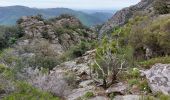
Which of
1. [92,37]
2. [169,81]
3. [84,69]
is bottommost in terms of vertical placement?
[92,37]

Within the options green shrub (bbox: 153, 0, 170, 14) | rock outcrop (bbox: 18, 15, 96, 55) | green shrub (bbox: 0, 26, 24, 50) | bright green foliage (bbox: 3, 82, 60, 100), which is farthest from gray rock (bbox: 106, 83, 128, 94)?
green shrub (bbox: 0, 26, 24, 50)

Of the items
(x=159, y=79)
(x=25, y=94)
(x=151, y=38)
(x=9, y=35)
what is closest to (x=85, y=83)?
(x=159, y=79)

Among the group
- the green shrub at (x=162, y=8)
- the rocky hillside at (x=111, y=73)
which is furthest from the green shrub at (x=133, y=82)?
the green shrub at (x=162, y=8)

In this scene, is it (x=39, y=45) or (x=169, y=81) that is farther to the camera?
(x=39, y=45)

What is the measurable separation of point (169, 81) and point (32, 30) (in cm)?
3826

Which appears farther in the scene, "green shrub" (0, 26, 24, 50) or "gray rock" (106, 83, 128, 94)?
"green shrub" (0, 26, 24, 50)

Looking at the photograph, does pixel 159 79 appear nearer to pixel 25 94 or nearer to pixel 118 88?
pixel 118 88

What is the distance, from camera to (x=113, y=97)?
14.3 metres

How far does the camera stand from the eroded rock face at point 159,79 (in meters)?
13.9

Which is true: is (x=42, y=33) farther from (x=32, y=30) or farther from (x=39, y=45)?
(x=39, y=45)

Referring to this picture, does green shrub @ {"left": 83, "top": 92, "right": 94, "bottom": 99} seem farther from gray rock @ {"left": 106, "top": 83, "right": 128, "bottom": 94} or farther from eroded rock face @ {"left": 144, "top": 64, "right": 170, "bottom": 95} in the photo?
eroded rock face @ {"left": 144, "top": 64, "right": 170, "bottom": 95}

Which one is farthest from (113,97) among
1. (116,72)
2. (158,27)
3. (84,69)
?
(158,27)

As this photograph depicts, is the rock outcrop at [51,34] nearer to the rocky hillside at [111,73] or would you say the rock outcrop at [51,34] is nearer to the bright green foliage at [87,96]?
the rocky hillside at [111,73]

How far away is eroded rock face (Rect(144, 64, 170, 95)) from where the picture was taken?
546 inches
